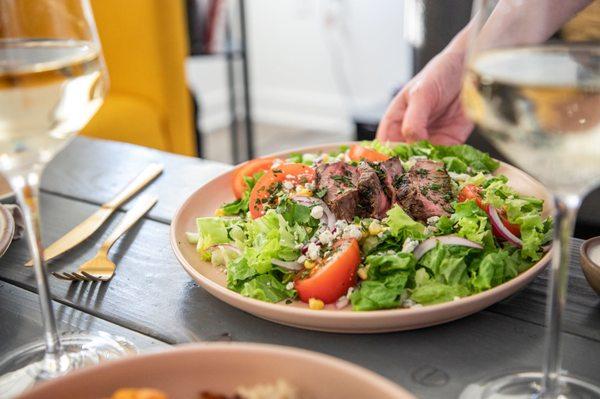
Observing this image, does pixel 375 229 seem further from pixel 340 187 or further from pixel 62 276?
pixel 62 276

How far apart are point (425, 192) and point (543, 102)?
582 mm

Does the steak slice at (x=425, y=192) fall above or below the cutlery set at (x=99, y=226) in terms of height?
above

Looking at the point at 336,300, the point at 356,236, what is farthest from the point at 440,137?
the point at 336,300

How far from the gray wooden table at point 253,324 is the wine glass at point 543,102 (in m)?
0.14

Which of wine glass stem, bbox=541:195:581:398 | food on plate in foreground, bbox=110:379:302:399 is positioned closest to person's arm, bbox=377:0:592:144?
wine glass stem, bbox=541:195:581:398

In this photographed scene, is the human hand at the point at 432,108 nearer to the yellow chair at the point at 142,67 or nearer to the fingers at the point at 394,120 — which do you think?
the fingers at the point at 394,120

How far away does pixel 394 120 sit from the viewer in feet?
5.82

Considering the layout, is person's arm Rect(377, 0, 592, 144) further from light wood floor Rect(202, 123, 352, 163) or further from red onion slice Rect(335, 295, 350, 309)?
light wood floor Rect(202, 123, 352, 163)

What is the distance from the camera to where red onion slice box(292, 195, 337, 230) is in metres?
1.20

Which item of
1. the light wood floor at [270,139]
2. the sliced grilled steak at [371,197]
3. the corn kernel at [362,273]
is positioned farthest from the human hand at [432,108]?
the light wood floor at [270,139]

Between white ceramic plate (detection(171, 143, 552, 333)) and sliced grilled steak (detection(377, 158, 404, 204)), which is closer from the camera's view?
white ceramic plate (detection(171, 143, 552, 333))

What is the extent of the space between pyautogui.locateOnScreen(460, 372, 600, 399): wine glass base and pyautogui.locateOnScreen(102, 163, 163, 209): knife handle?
0.92 meters

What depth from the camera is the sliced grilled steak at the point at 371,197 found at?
4.06 feet

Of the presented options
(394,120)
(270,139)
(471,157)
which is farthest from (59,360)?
(270,139)
